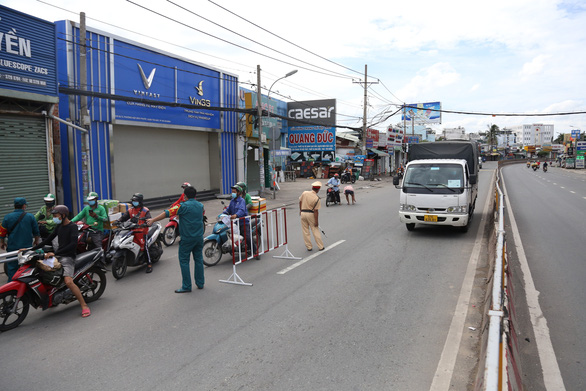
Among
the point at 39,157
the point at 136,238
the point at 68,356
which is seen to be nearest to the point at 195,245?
the point at 136,238

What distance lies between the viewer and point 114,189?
15.6 metres

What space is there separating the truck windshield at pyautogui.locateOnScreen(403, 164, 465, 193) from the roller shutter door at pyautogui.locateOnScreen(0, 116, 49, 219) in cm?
1068

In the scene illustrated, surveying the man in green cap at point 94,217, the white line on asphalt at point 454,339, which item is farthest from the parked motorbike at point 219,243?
the white line on asphalt at point 454,339

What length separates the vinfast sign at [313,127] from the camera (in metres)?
37.8

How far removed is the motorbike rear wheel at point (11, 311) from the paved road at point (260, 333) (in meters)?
0.16

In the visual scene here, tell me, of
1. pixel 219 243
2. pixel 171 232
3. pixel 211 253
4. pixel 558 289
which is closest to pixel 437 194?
pixel 558 289

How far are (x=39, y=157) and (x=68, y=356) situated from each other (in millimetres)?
9713

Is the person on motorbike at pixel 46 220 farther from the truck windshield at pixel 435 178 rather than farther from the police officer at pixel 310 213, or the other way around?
the truck windshield at pixel 435 178

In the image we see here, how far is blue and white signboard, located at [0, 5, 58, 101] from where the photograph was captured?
35.4 feet

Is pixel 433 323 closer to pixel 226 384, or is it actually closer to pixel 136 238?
pixel 226 384

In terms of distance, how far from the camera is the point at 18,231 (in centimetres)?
670

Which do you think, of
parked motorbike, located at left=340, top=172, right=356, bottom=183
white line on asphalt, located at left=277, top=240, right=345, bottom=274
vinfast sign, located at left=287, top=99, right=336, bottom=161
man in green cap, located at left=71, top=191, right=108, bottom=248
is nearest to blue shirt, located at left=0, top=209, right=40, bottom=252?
man in green cap, located at left=71, top=191, right=108, bottom=248

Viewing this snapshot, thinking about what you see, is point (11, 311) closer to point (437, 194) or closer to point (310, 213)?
point (310, 213)

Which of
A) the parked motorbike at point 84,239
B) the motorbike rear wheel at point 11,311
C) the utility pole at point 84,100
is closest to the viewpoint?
the motorbike rear wheel at point 11,311
